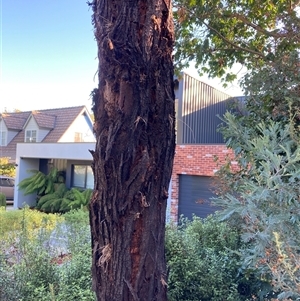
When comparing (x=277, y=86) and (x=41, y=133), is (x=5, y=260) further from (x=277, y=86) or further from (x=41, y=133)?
(x=41, y=133)

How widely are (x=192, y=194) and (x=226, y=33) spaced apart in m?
4.97

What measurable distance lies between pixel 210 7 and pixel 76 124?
17.0m

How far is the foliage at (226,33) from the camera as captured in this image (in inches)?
211

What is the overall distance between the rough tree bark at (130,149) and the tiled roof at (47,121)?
19.1 meters

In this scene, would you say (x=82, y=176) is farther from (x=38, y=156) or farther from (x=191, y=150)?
(x=191, y=150)

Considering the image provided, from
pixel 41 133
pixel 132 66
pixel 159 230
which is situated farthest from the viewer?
pixel 41 133

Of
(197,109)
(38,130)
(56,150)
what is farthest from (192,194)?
(38,130)

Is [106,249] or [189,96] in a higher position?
[189,96]

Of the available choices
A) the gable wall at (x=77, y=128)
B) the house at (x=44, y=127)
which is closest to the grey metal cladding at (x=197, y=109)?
the house at (x=44, y=127)

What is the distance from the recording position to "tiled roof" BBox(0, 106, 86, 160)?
2100cm

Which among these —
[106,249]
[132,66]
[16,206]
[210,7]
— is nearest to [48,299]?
[106,249]

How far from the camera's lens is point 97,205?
1936mm

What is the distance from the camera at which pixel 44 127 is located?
21109 mm

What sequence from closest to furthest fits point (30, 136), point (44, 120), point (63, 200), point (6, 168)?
1. point (63, 200)
2. point (6, 168)
3. point (44, 120)
4. point (30, 136)
